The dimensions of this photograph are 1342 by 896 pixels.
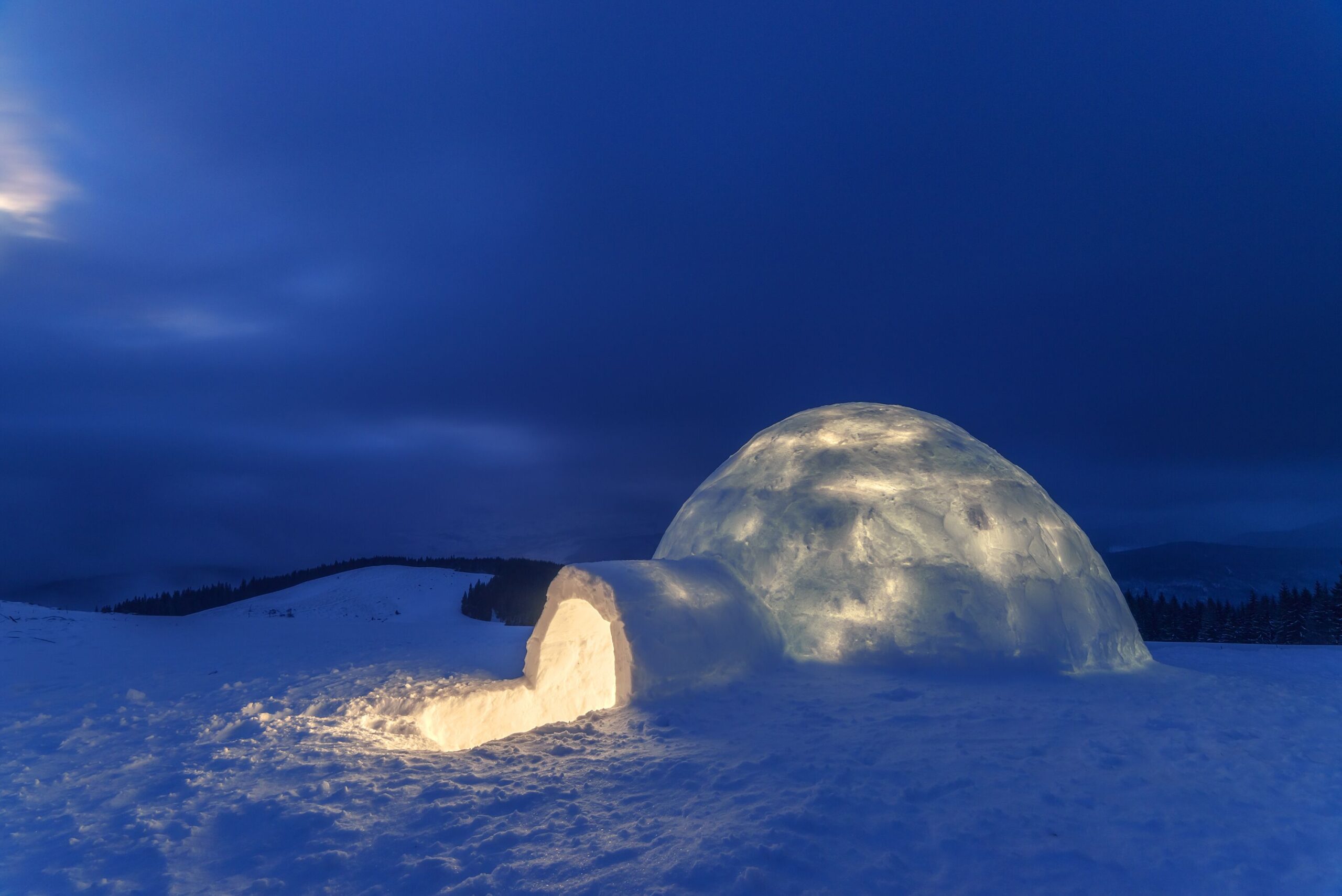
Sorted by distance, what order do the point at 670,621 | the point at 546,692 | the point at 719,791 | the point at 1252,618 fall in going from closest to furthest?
the point at 719,791
the point at 670,621
the point at 546,692
the point at 1252,618

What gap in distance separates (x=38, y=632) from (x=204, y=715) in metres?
10.6

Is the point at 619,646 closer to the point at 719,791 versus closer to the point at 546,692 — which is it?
the point at 719,791

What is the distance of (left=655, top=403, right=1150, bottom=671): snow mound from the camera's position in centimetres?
880

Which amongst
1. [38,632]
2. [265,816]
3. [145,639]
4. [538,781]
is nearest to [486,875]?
[538,781]

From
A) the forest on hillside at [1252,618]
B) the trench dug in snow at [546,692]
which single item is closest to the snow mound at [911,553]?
the trench dug in snow at [546,692]

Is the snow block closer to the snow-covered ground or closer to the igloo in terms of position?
the igloo

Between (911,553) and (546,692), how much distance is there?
6418 millimetres

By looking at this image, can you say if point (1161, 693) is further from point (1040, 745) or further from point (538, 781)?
point (538, 781)

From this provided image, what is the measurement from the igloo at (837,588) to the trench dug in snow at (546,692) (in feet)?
0.09

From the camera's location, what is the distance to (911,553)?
30.2 feet

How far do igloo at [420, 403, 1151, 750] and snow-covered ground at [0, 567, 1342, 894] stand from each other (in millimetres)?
577

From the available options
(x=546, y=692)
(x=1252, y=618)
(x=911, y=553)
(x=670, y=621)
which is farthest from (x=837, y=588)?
(x=1252, y=618)

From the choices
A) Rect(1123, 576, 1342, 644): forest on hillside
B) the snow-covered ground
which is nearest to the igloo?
the snow-covered ground

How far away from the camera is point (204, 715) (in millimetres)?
8094
